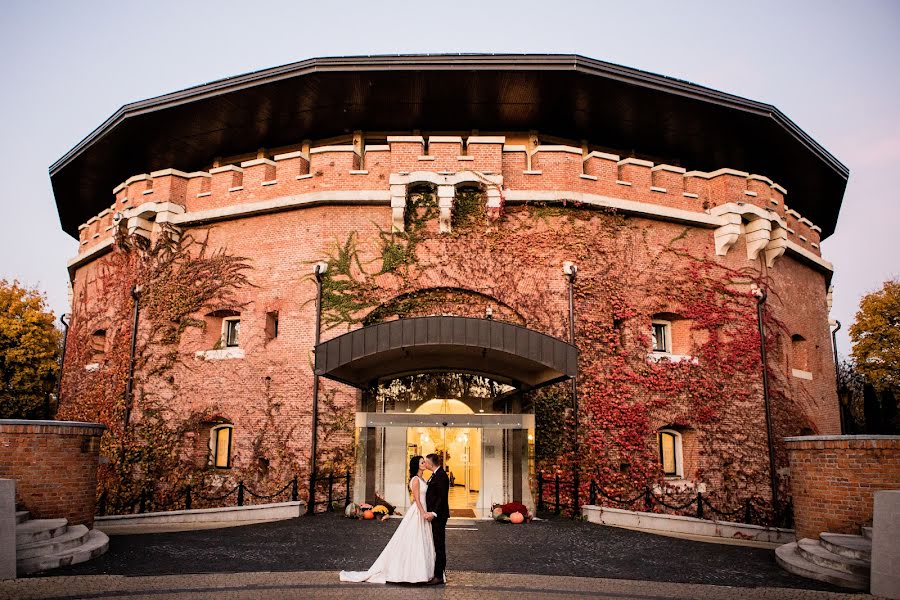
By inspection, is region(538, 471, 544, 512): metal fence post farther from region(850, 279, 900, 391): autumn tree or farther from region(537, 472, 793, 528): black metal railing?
region(850, 279, 900, 391): autumn tree

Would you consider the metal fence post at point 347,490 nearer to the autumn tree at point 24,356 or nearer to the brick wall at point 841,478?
the brick wall at point 841,478

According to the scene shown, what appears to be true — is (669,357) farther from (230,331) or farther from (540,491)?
(230,331)

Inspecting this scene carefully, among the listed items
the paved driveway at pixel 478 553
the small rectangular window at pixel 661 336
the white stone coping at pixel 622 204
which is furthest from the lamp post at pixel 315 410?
the small rectangular window at pixel 661 336

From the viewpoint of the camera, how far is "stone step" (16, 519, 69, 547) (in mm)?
8727

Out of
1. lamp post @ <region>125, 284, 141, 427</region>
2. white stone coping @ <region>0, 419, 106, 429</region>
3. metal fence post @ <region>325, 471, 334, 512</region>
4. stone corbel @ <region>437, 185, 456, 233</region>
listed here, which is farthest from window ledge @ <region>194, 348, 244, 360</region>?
stone corbel @ <region>437, 185, 456, 233</region>

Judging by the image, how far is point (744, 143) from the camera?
773 inches

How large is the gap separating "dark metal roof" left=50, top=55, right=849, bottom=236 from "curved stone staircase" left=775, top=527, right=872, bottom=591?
11928mm

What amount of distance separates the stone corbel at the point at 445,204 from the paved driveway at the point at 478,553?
23.8 ft

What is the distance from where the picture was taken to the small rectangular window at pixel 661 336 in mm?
17062

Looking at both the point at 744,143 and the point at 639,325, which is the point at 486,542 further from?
the point at 744,143

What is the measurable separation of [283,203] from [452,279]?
190 inches

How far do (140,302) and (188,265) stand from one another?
198 cm

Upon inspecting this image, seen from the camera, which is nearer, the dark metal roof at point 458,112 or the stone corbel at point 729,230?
the dark metal roof at point 458,112

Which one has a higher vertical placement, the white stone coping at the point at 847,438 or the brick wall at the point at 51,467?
the white stone coping at the point at 847,438
